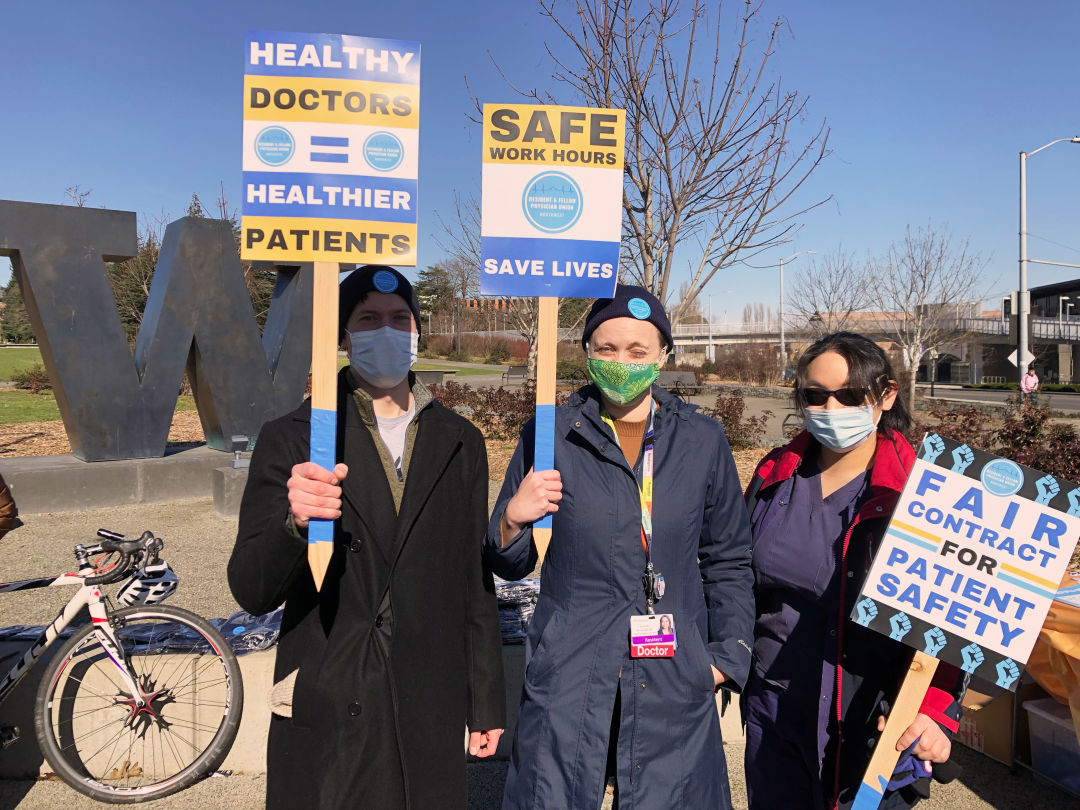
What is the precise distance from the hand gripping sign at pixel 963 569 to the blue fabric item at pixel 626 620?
410 millimetres

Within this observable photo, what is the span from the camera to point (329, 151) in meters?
2.10

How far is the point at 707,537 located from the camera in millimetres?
2314

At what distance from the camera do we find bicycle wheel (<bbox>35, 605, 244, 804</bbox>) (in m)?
3.57

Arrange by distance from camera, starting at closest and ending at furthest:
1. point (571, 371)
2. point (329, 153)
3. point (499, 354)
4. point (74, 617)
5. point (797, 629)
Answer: point (329, 153) < point (797, 629) < point (74, 617) < point (571, 371) < point (499, 354)

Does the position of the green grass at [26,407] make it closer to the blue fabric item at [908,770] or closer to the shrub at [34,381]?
the shrub at [34,381]

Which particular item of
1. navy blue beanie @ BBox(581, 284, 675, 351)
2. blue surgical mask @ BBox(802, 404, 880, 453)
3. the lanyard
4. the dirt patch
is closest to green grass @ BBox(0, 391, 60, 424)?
the dirt patch

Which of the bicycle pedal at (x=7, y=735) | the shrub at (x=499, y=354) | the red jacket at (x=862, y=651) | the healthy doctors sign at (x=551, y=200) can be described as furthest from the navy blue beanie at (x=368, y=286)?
the shrub at (x=499, y=354)

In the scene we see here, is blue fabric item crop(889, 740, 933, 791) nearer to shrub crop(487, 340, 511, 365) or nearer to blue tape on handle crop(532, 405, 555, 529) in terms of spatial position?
blue tape on handle crop(532, 405, 555, 529)

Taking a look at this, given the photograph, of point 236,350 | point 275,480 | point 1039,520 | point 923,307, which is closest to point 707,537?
point 1039,520

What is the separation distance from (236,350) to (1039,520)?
32.3ft

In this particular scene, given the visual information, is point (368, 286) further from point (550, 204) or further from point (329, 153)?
point (550, 204)

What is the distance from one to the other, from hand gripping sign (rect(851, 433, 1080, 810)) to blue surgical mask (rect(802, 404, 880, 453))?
13.8 inches

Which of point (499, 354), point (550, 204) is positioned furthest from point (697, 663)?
point (499, 354)

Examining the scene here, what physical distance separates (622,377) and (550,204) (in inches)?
22.5
